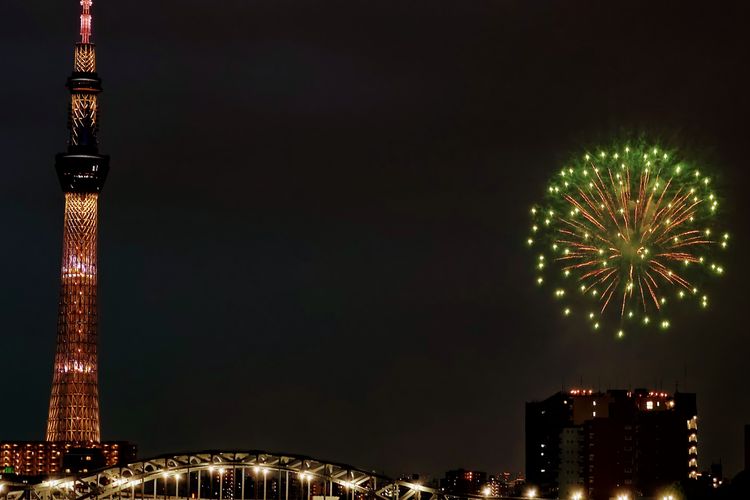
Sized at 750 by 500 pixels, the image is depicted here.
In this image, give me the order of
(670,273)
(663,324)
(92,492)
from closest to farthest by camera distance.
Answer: (663,324)
(670,273)
(92,492)

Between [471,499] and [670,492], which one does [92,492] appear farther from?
[670,492]

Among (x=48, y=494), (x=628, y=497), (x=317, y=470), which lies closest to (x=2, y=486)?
(x=48, y=494)

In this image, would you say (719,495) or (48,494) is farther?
(48,494)

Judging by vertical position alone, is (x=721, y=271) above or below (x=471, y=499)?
above

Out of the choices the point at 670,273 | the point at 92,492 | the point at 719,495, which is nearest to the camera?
the point at 670,273

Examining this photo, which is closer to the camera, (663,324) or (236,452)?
(663,324)

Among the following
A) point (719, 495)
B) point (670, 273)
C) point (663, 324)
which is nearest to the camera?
point (663, 324)

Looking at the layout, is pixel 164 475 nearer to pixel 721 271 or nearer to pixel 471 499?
pixel 471 499

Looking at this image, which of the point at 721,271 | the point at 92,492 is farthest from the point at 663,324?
the point at 92,492

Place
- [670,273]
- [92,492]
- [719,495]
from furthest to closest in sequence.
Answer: [92,492] < [719,495] < [670,273]
